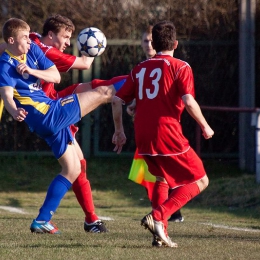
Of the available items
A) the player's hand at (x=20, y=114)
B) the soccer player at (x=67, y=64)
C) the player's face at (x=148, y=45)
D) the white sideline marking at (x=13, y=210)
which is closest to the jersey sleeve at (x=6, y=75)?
the player's hand at (x=20, y=114)

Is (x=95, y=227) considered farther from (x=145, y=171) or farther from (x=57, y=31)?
(x=57, y=31)

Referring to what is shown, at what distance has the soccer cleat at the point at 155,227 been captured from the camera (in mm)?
5719

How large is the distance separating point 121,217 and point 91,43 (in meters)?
2.45

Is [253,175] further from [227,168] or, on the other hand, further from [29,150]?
[29,150]

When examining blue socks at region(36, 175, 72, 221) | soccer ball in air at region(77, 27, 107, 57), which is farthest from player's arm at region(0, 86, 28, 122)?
soccer ball in air at region(77, 27, 107, 57)

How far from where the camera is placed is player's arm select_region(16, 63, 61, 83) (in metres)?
6.46

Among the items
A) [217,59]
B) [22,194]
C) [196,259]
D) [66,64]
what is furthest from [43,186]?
[196,259]

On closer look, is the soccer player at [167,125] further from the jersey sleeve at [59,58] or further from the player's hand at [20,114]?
the jersey sleeve at [59,58]

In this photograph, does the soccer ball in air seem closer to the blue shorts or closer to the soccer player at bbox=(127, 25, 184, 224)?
the soccer player at bbox=(127, 25, 184, 224)

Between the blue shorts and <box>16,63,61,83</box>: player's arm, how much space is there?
21 centimetres

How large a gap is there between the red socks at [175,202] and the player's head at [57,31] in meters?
2.03

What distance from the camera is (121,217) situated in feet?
30.8

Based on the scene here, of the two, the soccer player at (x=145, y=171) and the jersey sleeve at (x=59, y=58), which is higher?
the jersey sleeve at (x=59, y=58)

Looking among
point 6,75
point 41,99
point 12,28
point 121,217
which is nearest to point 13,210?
point 121,217
